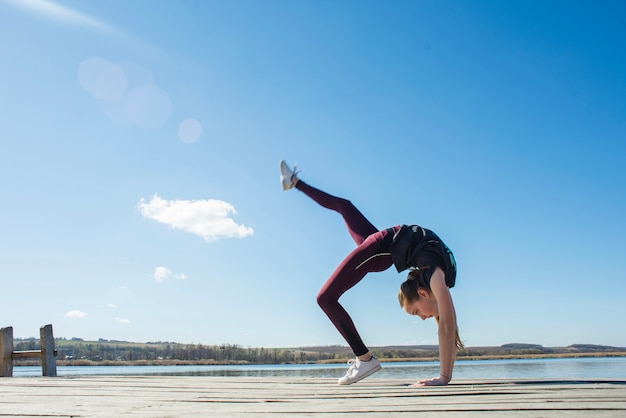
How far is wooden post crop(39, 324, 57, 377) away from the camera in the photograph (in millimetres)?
9027

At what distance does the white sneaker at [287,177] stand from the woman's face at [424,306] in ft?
7.11

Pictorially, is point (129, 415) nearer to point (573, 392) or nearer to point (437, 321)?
point (573, 392)

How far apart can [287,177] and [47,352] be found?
6.39m

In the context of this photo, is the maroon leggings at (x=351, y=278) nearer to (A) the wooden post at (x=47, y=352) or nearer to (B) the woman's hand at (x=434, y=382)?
(B) the woman's hand at (x=434, y=382)

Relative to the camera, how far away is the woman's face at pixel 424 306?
4.02 metres

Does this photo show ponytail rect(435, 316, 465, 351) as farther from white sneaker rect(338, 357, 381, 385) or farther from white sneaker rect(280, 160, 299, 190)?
white sneaker rect(280, 160, 299, 190)

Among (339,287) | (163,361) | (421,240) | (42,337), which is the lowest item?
(163,361)

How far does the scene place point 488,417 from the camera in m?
1.87

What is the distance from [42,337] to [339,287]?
23.8ft

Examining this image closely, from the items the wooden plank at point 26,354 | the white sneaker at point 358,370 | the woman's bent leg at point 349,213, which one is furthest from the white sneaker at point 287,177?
the wooden plank at point 26,354

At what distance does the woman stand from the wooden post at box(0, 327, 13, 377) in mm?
7567

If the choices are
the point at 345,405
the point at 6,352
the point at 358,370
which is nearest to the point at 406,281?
the point at 358,370

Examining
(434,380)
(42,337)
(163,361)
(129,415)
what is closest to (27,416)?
(129,415)

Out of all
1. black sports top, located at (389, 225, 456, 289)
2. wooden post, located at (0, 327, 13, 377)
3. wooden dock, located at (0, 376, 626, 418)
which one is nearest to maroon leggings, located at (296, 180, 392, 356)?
black sports top, located at (389, 225, 456, 289)
